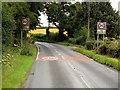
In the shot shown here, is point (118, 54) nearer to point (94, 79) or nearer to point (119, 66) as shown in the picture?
point (119, 66)

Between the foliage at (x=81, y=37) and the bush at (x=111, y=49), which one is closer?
the bush at (x=111, y=49)

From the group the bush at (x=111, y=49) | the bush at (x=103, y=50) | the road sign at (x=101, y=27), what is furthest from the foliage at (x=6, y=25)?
the bush at (x=103, y=50)

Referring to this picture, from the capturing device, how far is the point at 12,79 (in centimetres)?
1858

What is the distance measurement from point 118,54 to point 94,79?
14.0 meters

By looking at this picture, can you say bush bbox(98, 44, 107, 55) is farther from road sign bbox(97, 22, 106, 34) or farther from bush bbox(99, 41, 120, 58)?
road sign bbox(97, 22, 106, 34)

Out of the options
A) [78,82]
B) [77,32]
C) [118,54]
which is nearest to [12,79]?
[78,82]

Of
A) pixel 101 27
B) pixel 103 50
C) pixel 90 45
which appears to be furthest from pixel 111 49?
pixel 90 45

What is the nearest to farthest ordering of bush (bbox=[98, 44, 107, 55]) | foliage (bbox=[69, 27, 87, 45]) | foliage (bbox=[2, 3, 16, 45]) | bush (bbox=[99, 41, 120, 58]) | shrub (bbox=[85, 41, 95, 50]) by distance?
foliage (bbox=[2, 3, 16, 45]) → bush (bbox=[99, 41, 120, 58]) → bush (bbox=[98, 44, 107, 55]) → shrub (bbox=[85, 41, 95, 50]) → foliage (bbox=[69, 27, 87, 45])

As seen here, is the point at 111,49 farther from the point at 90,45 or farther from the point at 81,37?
the point at 81,37

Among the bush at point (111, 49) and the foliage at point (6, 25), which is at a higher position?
the foliage at point (6, 25)

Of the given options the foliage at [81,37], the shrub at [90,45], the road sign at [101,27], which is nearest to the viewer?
the road sign at [101,27]

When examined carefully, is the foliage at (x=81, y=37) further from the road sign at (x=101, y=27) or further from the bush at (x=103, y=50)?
the road sign at (x=101, y=27)

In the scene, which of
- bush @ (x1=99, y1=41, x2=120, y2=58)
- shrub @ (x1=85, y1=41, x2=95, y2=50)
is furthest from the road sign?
shrub @ (x1=85, y1=41, x2=95, y2=50)

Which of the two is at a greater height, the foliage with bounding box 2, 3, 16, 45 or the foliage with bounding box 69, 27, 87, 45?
the foliage with bounding box 2, 3, 16, 45
